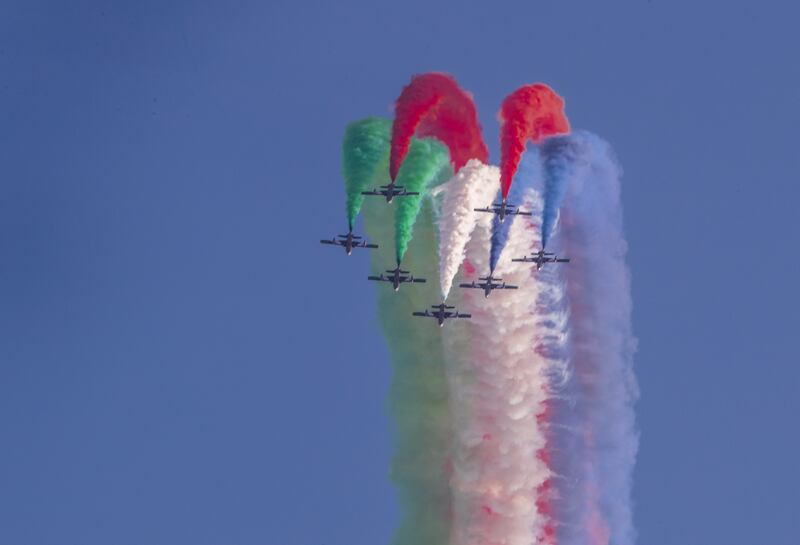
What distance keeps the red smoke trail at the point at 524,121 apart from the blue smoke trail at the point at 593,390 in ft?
9.36

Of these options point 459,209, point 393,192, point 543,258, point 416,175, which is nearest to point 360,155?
point 393,192

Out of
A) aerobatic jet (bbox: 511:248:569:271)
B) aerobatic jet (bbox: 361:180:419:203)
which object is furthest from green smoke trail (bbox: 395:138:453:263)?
aerobatic jet (bbox: 511:248:569:271)

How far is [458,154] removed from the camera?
7862 centimetres

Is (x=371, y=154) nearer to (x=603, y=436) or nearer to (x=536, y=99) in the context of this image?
(x=536, y=99)

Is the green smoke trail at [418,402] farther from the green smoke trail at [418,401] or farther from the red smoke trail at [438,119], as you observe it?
the red smoke trail at [438,119]

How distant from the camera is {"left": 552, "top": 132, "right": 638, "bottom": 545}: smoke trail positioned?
79.1m

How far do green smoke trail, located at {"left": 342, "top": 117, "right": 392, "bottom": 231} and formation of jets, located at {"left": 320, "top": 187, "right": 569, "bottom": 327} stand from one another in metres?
0.39

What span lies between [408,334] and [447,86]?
8926mm

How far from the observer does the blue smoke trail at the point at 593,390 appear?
260ft

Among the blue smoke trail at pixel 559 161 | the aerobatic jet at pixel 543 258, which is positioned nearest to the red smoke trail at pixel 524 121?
the blue smoke trail at pixel 559 161

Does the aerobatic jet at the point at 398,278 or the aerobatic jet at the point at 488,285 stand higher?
the aerobatic jet at the point at 398,278

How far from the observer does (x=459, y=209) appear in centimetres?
7775

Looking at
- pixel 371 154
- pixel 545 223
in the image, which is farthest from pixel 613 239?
pixel 371 154

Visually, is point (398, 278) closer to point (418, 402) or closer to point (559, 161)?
point (418, 402)
